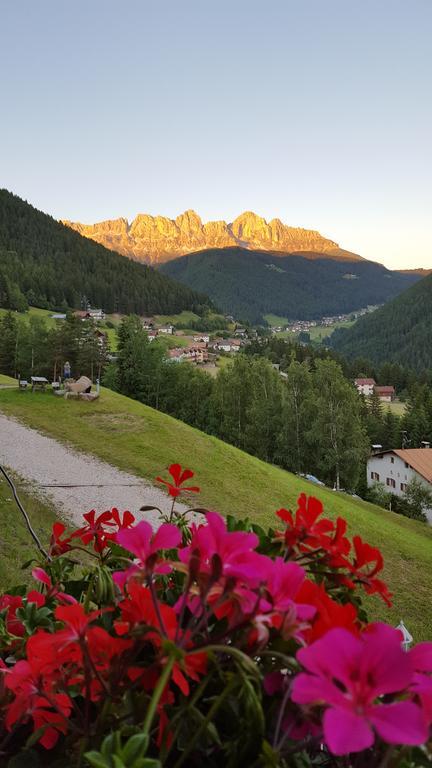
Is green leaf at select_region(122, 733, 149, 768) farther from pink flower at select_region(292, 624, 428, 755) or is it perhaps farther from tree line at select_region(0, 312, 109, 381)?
tree line at select_region(0, 312, 109, 381)

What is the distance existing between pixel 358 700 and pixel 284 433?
29.9m

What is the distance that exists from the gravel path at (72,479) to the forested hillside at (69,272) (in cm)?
8860

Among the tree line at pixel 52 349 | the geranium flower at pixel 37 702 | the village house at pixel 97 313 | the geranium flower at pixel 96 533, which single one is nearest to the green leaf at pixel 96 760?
the geranium flower at pixel 37 702

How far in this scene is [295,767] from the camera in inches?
21.2

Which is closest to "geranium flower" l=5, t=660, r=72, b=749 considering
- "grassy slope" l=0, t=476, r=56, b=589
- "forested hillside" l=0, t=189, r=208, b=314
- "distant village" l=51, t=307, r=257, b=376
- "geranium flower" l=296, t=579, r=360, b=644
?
"geranium flower" l=296, t=579, r=360, b=644

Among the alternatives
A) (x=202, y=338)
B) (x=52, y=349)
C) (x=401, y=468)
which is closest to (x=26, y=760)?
(x=52, y=349)

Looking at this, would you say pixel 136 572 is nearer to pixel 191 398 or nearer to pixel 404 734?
pixel 404 734

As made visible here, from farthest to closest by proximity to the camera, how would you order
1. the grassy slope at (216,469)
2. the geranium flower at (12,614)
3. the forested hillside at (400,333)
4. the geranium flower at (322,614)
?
the forested hillside at (400,333), the grassy slope at (216,469), the geranium flower at (12,614), the geranium flower at (322,614)

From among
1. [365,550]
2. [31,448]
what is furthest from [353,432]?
[365,550]

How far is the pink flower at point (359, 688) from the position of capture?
1.10 feet

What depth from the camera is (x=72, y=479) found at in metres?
12.5

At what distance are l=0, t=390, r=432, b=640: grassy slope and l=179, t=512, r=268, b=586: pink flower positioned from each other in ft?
28.5

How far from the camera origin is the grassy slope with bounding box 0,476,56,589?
20.6ft

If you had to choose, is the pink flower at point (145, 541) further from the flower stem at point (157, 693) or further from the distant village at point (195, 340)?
the distant village at point (195, 340)
